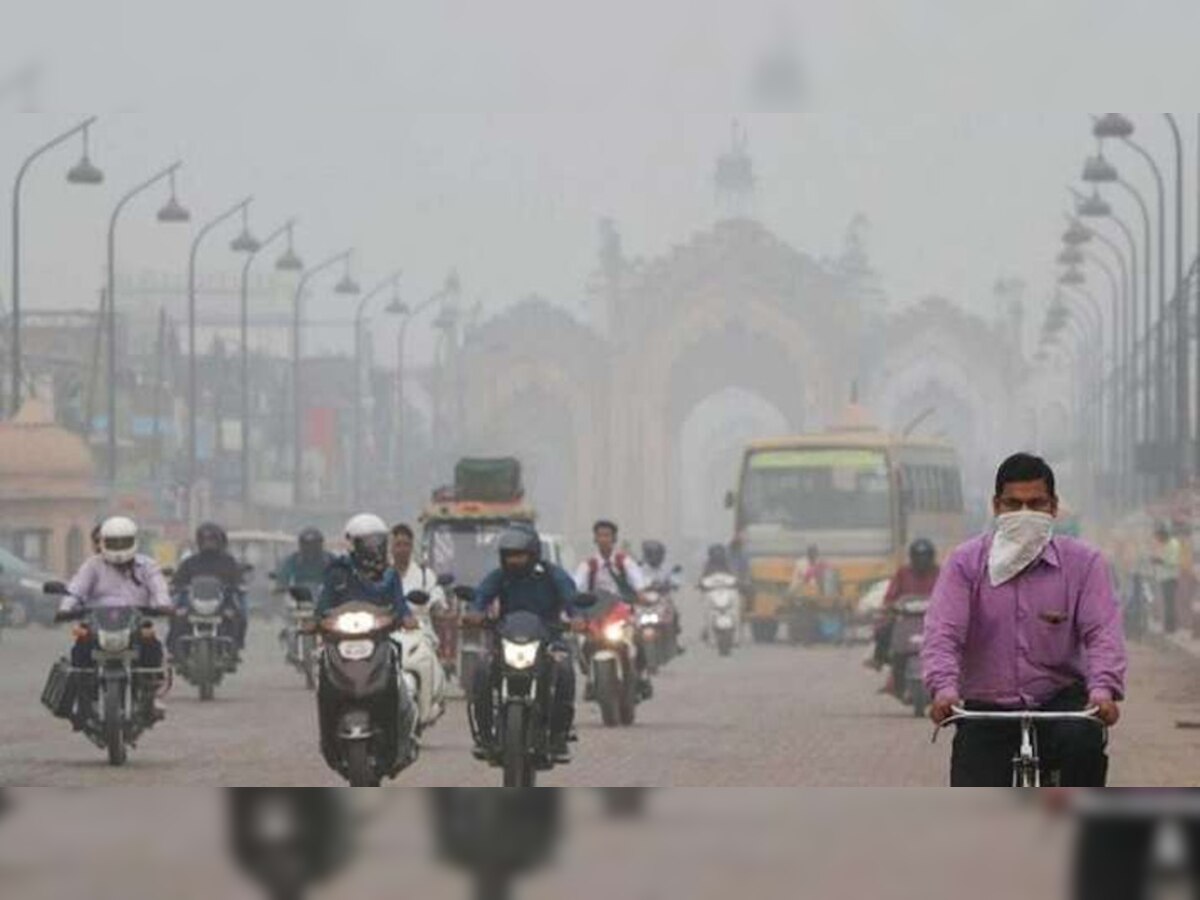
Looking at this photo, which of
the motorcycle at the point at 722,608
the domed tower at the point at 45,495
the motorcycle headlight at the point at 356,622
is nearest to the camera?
the motorcycle headlight at the point at 356,622

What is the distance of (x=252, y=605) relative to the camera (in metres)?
54.9

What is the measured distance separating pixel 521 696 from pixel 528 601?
418 millimetres

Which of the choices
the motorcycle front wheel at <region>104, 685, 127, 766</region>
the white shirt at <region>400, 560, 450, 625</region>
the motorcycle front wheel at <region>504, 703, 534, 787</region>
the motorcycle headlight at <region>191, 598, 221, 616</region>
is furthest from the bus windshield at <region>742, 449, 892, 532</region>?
the motorcycle front wheel at <region>504, 703, 534, 787</region>

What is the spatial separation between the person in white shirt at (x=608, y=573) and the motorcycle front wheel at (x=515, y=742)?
Answer: 8960mm

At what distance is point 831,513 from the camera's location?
1975 inches

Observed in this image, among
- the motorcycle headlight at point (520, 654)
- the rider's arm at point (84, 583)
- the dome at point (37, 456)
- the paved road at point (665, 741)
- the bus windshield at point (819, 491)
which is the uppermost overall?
the dome at point (37, 456)

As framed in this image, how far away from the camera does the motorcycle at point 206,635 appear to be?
27.5 metres

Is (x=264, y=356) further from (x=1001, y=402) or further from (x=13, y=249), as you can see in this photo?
(x=13, y=249)

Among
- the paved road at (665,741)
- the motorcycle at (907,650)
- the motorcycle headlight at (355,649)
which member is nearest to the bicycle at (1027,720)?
the motorcycle headlight at (355,649)

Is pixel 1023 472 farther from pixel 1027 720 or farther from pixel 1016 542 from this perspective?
pixel 1027 720

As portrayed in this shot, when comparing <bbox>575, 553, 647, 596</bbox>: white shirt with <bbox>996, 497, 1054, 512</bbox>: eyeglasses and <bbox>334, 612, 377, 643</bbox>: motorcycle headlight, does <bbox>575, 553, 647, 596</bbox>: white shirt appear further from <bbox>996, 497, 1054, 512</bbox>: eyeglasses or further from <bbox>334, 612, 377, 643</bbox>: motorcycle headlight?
<bbox>996, 497, 1054, 512</bbox>: eyeglasses

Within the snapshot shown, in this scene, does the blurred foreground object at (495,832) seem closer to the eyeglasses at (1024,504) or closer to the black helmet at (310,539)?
the eyeglasses at (1024,504)

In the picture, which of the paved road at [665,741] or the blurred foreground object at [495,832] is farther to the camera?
the paved road at [665,741]

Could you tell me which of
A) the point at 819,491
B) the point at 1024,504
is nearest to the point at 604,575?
the point at 1024,504
